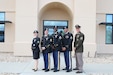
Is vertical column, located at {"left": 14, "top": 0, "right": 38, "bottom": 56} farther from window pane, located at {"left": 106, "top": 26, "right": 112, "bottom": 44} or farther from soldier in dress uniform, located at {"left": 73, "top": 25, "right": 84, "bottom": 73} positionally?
soldier in dress uniform, located at {"left": 73, "top": 25, "right": 84, "bottom": 73}

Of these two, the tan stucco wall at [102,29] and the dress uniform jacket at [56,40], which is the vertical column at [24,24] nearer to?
the tan stucco wall at [102,29]

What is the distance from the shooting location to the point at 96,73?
39.9ft

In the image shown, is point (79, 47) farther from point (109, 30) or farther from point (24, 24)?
point (109, 30)

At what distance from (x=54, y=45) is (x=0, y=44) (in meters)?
11.3

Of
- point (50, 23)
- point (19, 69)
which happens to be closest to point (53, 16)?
point (50, 23)

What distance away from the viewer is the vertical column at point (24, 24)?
19625 millimetres

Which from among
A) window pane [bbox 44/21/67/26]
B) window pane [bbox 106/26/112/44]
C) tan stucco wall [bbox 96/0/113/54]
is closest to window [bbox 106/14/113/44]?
window pane [bbox 106/26/112/44]

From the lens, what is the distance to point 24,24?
19.6m

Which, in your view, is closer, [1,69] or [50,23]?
[1,69]

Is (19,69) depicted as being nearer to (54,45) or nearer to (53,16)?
(54,45)

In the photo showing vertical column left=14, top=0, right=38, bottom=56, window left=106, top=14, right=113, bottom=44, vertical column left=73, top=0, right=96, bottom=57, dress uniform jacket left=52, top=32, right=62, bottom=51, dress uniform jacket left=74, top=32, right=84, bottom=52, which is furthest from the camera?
window left=106, top=14, right=113, bottom=44

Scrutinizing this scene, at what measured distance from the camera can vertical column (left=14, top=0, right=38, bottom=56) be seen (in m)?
19.6

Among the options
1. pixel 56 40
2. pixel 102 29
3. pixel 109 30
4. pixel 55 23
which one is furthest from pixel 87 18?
pixel 56 40

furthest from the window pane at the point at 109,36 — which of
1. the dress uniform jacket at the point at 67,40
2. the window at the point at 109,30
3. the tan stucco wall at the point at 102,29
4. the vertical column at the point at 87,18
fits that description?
the dress uniform jacket at the point at 67,40
